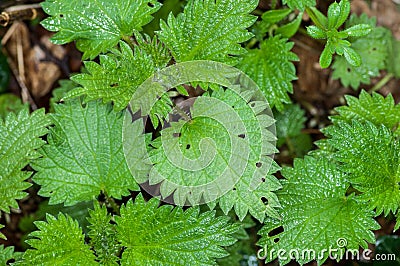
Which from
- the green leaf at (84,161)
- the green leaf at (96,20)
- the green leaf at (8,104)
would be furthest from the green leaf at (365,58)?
the green leaf at (8,104)

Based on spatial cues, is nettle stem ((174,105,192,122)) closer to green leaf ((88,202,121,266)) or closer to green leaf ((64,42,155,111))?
green leaf ((64,42,155,111))

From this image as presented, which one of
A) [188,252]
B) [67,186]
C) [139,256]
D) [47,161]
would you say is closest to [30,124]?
[47,161]

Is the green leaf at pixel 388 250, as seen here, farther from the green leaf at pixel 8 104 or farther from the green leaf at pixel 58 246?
the green leaf at pixel 8 104

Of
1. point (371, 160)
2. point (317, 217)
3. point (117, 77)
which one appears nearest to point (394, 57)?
point (371, 160)

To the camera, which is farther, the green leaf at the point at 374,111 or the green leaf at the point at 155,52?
the green leaf at the point at 374,111

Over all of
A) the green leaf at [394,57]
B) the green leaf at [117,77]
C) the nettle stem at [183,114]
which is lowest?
the green leaf at [394,57]

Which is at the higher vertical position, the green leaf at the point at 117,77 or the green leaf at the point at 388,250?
the green leaf at the point at 117,77

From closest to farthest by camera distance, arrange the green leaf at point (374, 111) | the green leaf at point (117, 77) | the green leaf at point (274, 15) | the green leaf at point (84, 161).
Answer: the green leaf at point (117, 77) → the green leaf at point (84, 161) → the green leaf at point (374, 111) → the green leaf at point (274, 15)

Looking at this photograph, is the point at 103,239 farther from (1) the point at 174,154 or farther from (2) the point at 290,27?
(2) the point at 290,27
